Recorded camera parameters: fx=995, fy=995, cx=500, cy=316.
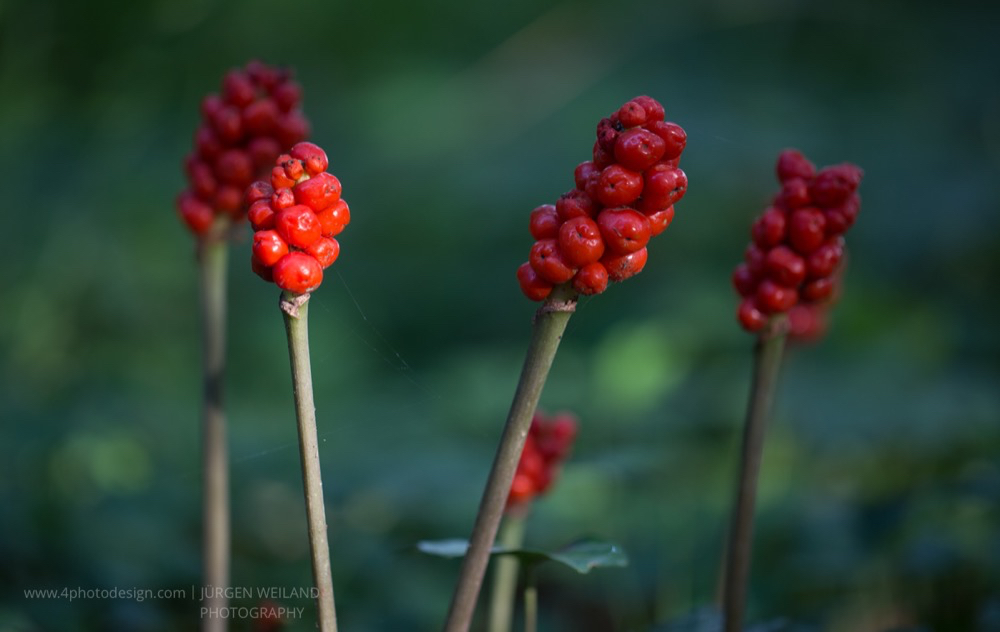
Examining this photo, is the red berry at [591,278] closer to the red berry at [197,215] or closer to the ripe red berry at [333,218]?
the ripe red berry at [333,218]

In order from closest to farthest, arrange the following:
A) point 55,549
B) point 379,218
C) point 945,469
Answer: point 55,549 → point 945,469 → point 379,218

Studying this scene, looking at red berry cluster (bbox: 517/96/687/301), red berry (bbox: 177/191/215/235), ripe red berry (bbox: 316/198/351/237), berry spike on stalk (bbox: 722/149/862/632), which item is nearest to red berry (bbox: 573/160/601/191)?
red berry cluster (bbox: 517/96/687/301)

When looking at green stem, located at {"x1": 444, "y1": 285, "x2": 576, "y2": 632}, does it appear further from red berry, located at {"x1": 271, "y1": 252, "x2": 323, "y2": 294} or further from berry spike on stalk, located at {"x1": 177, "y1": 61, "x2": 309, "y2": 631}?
berry spike on stalk, located at {"x1": 177, "y1": 61, "x2": 309, "y2": 631}

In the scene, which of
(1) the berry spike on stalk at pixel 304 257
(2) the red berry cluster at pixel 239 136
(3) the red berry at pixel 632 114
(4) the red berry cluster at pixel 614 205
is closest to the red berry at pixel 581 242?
(4) the red berry cluster at pixel 614 205

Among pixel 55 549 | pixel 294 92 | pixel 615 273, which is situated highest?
pixel 294 92

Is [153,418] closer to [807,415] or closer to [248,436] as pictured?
[248,436]

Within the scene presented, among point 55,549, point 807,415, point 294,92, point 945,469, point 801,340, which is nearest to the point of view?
point 294,92

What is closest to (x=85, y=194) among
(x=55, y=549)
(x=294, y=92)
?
(x=55, y=549)
